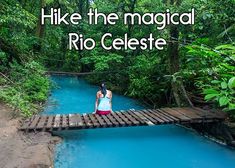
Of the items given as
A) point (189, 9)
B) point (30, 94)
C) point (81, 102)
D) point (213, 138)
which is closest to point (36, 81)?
point (30, 94)

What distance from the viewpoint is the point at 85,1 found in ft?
99.6

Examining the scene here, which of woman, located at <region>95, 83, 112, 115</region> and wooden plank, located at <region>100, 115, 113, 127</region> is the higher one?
woman, located at <region>95, 83, 112, 115</region>

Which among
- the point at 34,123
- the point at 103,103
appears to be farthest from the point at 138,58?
the point at 34,123

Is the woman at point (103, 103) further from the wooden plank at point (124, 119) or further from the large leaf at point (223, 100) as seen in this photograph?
the large leaf at point (223, 100)

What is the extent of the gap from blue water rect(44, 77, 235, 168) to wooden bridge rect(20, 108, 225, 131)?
0.43 m

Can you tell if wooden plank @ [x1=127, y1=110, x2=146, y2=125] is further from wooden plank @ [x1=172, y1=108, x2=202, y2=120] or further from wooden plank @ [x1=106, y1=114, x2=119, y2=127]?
wooden plank @ [x1=172, y1=108, x2=202, y2=120]

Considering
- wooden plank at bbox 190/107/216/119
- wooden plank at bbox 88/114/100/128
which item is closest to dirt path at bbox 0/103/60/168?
wooden plank at bbox 88/114/100/128

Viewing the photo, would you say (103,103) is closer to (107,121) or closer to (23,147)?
(107,121)

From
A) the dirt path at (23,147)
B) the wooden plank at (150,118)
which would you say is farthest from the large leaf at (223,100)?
the wooden plank at (150,118)

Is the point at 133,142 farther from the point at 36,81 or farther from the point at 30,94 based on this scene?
the point at 36,81

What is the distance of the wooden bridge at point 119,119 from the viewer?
7.23 metres

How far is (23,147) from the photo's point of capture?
6.12 metres

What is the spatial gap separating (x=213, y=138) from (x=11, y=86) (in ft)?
23.0

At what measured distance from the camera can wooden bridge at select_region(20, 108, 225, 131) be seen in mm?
7234
